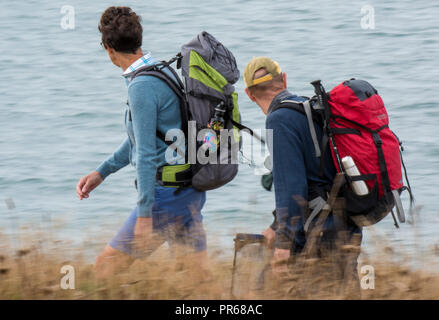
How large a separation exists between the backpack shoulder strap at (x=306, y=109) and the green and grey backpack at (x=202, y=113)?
1.61 ft

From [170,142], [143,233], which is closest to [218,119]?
[170,142]

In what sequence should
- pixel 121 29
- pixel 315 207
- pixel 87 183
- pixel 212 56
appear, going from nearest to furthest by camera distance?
1. pixel 315 207
2. pixel 121 29
3. pixel 212 56
4. pixel 87 183

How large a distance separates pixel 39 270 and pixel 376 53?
447 inches

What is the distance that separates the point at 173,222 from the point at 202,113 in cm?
58

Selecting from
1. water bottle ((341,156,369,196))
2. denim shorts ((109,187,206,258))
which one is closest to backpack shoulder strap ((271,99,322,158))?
water bottle ((341,156,369,196))

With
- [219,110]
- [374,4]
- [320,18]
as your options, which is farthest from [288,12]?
[219,110]

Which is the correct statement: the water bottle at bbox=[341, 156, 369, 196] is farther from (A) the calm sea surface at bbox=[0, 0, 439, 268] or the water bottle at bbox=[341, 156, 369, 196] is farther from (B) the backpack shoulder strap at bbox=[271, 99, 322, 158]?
(A) the calm sea surface at bbox=[0, 0, 439, 268]

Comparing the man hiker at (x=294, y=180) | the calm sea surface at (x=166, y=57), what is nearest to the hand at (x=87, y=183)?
the calm sea surface at (x=166, y=57)

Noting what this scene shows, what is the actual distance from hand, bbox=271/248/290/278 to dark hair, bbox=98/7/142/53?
129 cm

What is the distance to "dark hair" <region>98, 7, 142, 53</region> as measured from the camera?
12.2 feet

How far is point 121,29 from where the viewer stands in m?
3.71

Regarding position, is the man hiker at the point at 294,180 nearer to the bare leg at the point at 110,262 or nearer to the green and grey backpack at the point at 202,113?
the green and grey backpack at the point at 202,113

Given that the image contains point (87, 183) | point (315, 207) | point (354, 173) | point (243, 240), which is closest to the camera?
point (354, 173)

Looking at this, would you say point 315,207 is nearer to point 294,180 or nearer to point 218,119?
point 294,180
